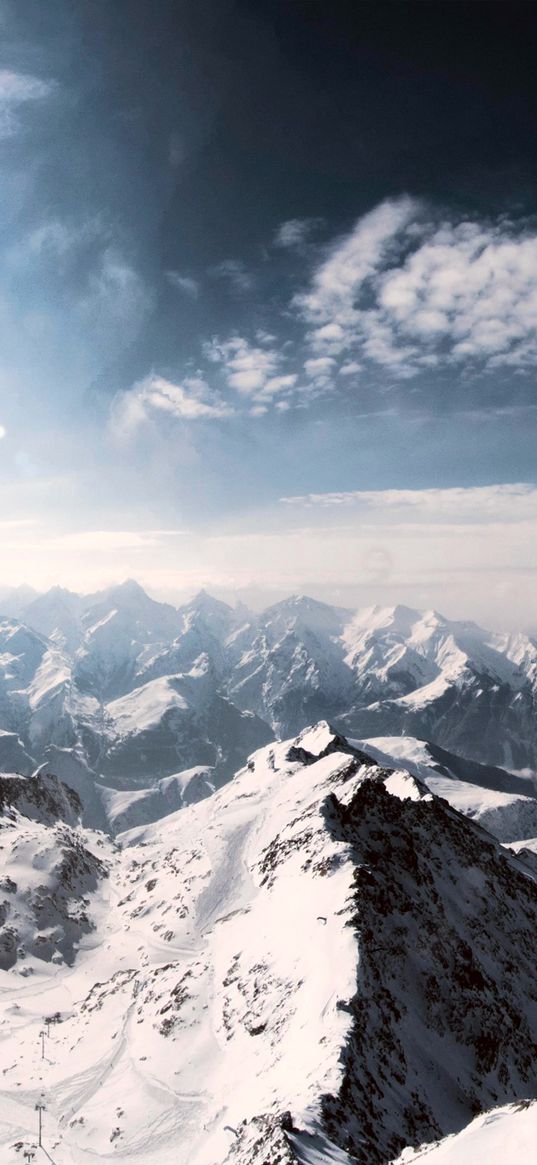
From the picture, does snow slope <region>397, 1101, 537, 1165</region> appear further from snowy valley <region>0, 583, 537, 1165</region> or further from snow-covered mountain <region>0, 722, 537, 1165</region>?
snow-covered mountain <region>0, 722, 537, 1165</region>

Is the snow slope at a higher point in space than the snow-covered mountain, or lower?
higher

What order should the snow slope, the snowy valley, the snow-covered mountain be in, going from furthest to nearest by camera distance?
the snow-covered mountain, the snowy valley, the snow slope

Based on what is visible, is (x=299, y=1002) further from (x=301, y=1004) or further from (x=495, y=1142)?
(x=495, y=1142)

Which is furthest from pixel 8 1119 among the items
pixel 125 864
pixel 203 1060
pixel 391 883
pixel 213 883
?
pixel 125 864

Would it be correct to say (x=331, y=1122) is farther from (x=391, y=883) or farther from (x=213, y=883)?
(x=213, y=883)

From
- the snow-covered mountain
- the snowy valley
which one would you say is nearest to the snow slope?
the snowy valley

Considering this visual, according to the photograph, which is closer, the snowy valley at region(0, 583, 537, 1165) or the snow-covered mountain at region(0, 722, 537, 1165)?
the snowy valley at region(0, 583, 537, 1165)

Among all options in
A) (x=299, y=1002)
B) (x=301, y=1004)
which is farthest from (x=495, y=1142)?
(x=299, y=1002)

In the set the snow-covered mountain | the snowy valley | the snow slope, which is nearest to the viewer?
the snow slope
